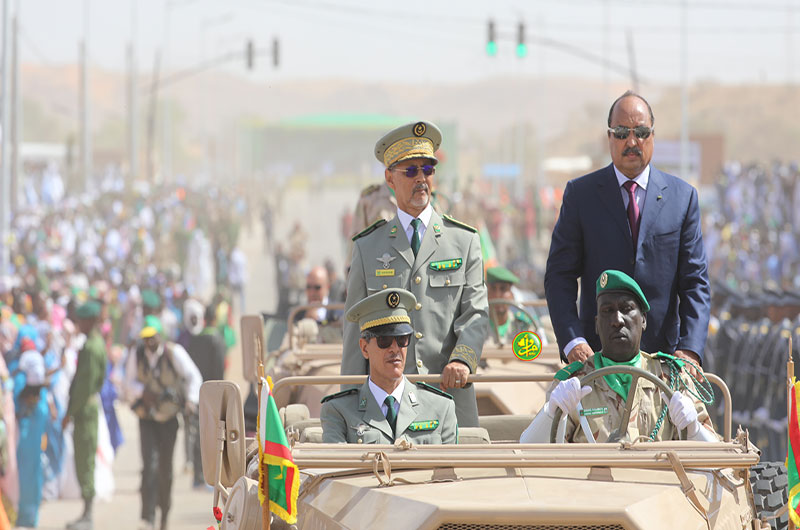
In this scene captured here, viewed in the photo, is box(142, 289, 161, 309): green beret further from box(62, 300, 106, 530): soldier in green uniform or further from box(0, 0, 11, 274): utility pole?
box(0, 0, 11, 274): utility pole

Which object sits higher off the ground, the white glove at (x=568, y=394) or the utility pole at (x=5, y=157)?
the utility pole at (x=5, y=157)

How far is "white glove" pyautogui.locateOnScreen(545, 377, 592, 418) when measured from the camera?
17.6 ft

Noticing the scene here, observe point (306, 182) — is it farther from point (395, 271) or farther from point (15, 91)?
point (395, 271)

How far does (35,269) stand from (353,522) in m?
19.3

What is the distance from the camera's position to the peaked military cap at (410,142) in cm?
655

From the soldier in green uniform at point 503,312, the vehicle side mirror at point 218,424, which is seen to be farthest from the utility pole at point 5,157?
the vehicle side mirror at point 218,424

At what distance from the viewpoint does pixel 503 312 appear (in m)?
10.1

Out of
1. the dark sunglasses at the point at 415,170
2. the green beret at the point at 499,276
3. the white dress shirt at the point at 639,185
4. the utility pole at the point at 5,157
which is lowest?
the green beret at the point at 499,276

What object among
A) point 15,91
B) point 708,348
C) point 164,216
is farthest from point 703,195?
point 708,348

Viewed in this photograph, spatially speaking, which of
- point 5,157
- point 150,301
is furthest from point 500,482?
point 5,157

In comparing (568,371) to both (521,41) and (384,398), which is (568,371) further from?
(521,41)

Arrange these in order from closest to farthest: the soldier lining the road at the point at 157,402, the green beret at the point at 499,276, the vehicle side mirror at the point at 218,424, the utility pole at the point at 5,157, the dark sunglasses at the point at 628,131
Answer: the vehicle side mirror at the point at 218,424 → the dark sunglasses at the point at 628,131 → the green beret at the point at 499,276 → the soldier lining the road at the point at 157,402 → the utility pole at the point at 5,157

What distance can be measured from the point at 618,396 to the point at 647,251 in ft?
3.08

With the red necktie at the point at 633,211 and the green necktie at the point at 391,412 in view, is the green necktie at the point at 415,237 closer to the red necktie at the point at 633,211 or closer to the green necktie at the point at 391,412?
the red necktie at the point at 633,211
